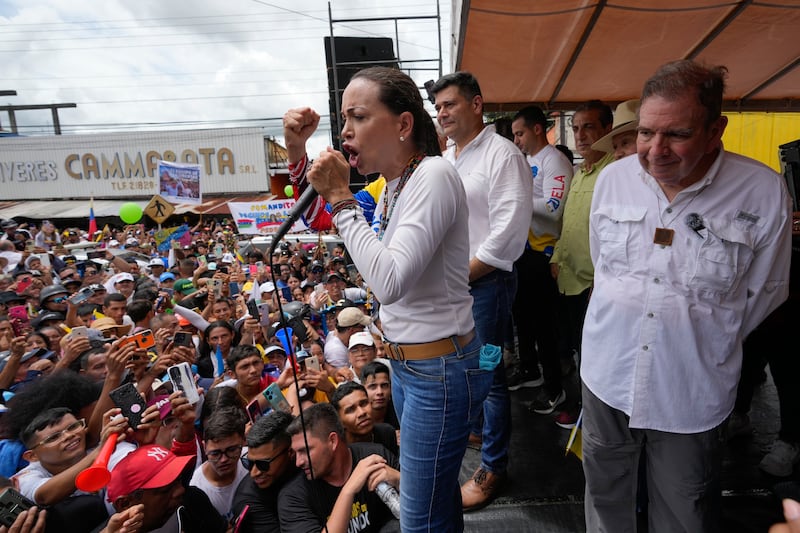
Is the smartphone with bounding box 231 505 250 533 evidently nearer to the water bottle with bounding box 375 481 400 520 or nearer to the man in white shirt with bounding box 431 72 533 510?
the water bottle with bounding box 375 481 400 520

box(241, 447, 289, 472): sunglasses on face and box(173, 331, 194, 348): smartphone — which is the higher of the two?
box(173, 331, 194, 348): smartphone

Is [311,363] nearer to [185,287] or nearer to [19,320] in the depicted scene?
[19,320]

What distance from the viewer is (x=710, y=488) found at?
146 cm

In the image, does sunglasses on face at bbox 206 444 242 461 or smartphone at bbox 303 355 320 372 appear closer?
sunglasses on face at bbox 206 444 242 461

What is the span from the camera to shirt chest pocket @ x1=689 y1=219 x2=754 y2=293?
1.38m

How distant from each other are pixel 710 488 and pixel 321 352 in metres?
4.01

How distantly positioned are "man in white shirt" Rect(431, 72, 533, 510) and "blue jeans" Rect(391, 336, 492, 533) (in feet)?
2.28

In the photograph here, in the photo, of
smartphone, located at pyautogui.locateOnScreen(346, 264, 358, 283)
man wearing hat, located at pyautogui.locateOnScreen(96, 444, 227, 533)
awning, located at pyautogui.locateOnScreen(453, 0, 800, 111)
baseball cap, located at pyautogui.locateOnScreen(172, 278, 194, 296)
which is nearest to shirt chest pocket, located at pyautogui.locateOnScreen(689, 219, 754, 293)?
awning, located at pyautogui.locateOnScreen(453, 0, 800, 111)

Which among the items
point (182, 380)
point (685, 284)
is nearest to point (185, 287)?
point (182, 380)

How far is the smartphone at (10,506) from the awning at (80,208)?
2259 cm

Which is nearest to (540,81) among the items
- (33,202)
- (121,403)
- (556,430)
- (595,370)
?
(556,430)

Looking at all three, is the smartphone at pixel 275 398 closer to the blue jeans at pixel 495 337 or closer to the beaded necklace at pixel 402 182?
the blue jeans at pixel 495 337

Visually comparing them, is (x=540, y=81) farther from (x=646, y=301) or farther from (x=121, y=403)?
(x=121, y=403)

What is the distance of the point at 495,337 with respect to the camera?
6.95 ft
